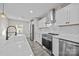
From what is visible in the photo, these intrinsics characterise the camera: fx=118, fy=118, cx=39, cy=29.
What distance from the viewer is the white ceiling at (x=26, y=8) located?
1.70 metres

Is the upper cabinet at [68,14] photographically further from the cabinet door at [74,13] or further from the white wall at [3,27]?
the white wall at [3,27]

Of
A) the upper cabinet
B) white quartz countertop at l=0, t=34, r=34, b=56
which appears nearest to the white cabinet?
the upper cabinet

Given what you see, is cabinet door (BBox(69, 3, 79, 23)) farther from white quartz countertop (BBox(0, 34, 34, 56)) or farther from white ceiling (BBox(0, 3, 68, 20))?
white quartz countertop (BBox(0, 34, 34, 56))

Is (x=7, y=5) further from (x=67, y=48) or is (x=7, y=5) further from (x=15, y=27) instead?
(x=67, y=48)

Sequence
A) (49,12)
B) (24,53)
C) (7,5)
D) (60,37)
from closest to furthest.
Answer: (24,53)
(7,5)
(49,12)
(60,37)

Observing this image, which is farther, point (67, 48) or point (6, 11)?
point (67, 48)

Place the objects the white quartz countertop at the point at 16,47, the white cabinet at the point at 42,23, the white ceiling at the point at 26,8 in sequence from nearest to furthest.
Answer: the white quartz countertop at the point at 16,47 → the white ceiling at the point at 26,8 → the white cabinet at the point at 42,23

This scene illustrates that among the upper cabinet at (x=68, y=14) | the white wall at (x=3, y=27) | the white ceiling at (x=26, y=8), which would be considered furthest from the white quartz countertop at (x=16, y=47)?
the upper cabinet at (x=68, y=14)

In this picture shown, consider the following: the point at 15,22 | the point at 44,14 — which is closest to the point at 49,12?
the point at 44,14

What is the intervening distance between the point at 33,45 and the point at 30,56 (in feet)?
1.07

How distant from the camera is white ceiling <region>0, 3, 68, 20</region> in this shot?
170 centimetres

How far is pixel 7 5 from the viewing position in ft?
5.57

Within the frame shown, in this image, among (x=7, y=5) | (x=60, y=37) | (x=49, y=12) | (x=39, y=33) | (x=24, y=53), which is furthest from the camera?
(x=60, y=37)

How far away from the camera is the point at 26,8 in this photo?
175 centimetres
